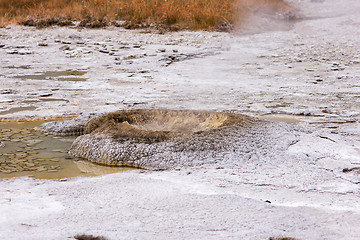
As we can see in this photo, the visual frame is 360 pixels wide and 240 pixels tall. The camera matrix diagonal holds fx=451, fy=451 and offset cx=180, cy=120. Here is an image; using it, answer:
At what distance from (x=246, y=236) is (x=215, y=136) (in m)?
1.30

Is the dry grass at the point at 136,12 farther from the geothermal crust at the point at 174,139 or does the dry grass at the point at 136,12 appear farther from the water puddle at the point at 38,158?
the water puddle at the point at 38,158

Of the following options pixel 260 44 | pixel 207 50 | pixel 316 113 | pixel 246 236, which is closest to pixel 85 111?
pixel 316 113

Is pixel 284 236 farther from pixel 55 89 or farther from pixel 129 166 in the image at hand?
pixel 55 89

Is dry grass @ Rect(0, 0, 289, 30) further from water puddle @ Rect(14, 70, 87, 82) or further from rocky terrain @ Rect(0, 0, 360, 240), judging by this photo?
water puddle @ Rect(14, 70, 87, 82)

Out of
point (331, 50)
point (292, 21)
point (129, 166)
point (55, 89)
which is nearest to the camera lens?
point (129, 166)

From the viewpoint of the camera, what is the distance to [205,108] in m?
4.42

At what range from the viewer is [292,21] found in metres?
10.9

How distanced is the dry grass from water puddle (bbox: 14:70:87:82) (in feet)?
11.0

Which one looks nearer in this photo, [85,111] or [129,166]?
[129,166]

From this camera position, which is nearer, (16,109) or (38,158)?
(38,158)

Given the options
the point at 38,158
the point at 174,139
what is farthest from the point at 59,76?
the point at 174,139

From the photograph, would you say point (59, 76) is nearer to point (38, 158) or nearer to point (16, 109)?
point (16, 109)

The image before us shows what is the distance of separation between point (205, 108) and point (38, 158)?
1872 millimetres

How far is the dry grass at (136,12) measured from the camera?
9.51 metres
